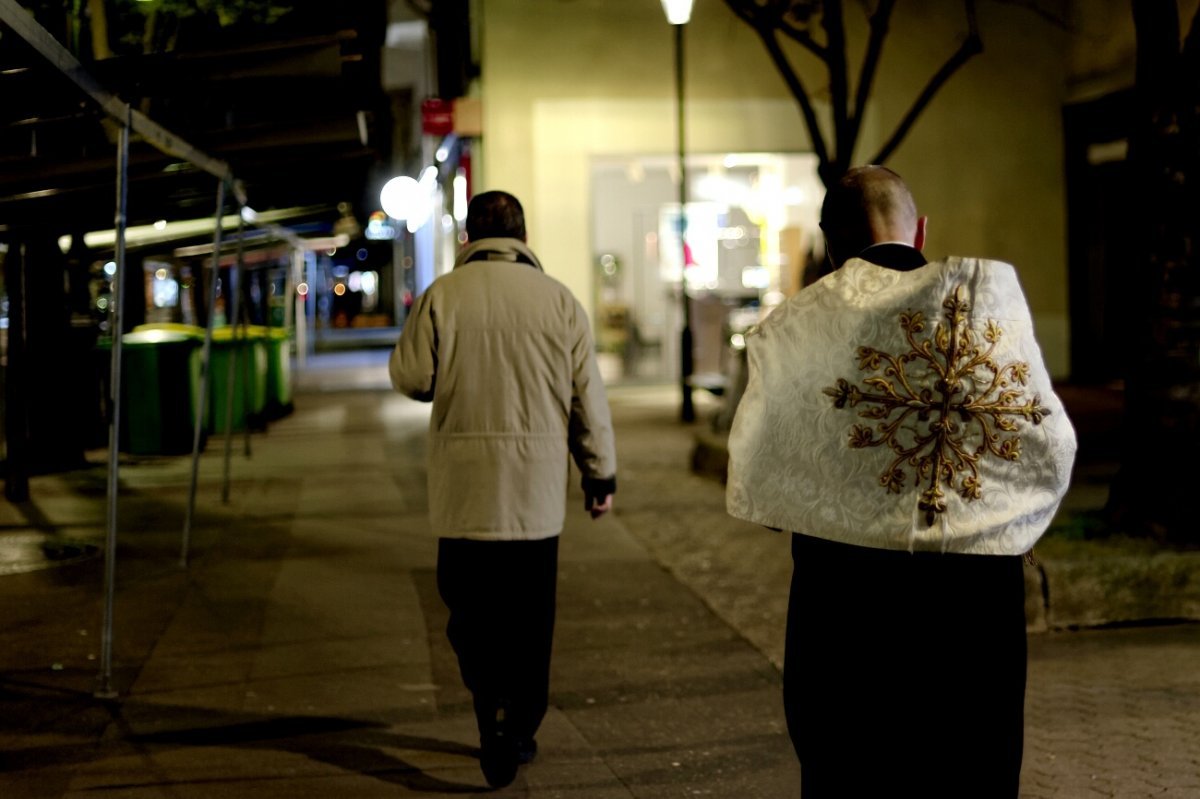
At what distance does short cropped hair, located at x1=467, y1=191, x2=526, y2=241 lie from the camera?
15.4ft

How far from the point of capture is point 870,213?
9.71ft

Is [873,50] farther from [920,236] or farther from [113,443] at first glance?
[920,236]

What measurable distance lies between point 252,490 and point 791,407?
28.5ft

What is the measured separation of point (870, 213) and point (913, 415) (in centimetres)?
46

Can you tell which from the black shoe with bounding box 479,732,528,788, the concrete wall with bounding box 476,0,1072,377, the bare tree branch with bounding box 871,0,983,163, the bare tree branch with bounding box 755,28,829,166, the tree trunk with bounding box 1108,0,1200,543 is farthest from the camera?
the concrete wall with bounding box 476,0,1072,377

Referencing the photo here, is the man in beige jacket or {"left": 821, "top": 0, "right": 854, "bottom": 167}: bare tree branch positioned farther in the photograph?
{"left": 821, "top": 0, "right": 854, "bottom": 167}: bare tree branch

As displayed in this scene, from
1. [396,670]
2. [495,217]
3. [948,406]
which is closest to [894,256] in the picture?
[948,406]

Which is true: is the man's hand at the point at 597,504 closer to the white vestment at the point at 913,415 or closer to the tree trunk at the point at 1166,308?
the white vestment at the point at 913,415

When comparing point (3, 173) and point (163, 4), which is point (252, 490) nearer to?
point (163, 4)

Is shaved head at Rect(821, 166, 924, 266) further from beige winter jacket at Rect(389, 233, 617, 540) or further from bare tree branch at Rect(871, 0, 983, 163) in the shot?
bare tree branch at Rect(871, 0, 983, 163)

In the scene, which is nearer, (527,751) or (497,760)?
(497,760)

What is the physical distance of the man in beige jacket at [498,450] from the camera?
455 centimetres

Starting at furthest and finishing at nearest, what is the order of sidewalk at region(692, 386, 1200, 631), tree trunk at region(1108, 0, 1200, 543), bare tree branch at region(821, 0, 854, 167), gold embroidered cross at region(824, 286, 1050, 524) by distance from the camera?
1. bare tree branch at region(821, 0, 854, 167)
2. tree trunk at region(1108, 0, 1200, 543)
3. sidewalk at region(692, 386, 1200, 631)
4. gold embroidered cross at region(824, 286, 1050, 524)

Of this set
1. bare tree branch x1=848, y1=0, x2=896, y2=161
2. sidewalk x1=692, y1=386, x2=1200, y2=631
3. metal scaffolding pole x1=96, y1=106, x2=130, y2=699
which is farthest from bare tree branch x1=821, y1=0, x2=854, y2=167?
metal scaffolding pole x1=96, y1=106, x2=130, y2=699
